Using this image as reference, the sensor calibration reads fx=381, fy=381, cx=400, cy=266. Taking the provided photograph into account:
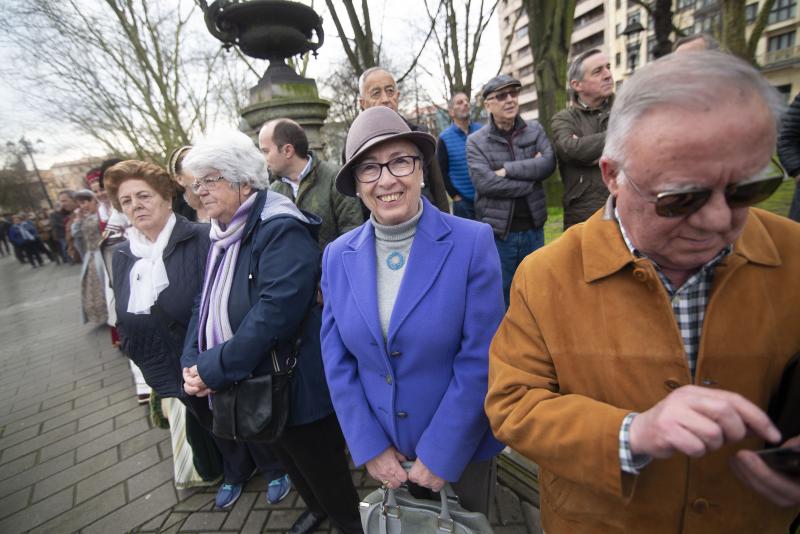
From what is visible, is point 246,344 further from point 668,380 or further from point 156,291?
point 668,380

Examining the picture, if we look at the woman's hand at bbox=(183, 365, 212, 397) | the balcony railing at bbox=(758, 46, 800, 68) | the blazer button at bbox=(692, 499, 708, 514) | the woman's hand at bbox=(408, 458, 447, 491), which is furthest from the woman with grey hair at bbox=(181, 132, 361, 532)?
the balcony railing at bbox=(758, 46, 800, 68)

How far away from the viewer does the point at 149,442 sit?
11.8 feet

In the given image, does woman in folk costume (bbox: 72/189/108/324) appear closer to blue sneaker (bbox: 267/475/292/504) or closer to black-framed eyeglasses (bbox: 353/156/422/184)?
blue sneaker (bbox: 267/475/292/504)

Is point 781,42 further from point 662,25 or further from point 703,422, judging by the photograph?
point 703,422

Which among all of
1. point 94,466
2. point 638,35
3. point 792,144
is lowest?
point 94,466

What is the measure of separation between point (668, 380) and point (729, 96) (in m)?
0.67

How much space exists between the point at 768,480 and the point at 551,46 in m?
7.84

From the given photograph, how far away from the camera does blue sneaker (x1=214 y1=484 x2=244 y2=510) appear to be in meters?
2.74

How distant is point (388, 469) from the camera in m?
1.61

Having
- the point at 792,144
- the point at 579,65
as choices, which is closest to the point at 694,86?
the point at 579,65

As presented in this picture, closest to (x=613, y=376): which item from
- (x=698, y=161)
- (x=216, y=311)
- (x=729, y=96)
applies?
(x=698, y=161)

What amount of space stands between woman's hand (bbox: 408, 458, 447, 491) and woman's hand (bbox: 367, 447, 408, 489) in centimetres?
8

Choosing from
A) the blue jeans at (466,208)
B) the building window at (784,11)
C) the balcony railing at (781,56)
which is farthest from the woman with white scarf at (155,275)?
the building window at (784,11)

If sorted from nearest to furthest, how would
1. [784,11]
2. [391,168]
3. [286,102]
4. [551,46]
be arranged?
[391,168] < [286,102] < [551,46] < [784,11]
